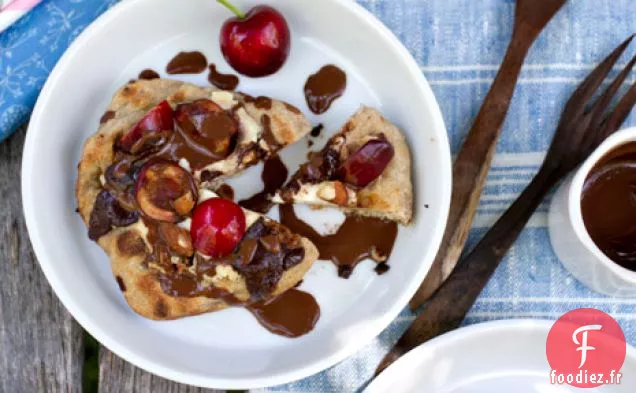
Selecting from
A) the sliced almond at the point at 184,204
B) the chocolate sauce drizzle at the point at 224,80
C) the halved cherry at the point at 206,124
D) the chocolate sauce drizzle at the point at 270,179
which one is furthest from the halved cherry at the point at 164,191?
the chocolate sauce drizzle at the point at 224,80

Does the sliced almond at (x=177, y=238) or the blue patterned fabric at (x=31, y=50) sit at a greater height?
the blue patterned fabric at (x=31, y=50)

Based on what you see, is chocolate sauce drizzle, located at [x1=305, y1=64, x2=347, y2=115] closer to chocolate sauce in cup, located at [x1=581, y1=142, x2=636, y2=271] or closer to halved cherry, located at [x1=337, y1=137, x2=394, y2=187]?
halved cherry, located at [x1=337, y1=137, x2=394, y2=187]

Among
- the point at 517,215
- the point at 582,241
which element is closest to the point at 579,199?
the point at 582,241

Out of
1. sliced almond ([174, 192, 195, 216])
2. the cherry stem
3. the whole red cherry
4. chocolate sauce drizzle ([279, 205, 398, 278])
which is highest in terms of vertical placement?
the cherry stem

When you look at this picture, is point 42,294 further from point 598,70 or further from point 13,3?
point 598,70

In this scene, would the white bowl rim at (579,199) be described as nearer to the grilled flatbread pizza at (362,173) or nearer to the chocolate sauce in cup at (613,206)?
the chocolate sauce in cup at (613,206)

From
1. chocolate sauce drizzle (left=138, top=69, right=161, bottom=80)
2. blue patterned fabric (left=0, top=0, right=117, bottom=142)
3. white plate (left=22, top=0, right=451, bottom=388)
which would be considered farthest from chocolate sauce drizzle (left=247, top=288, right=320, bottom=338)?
blue patterned fabric (left=0, top=0, right=117, bottom=142)
